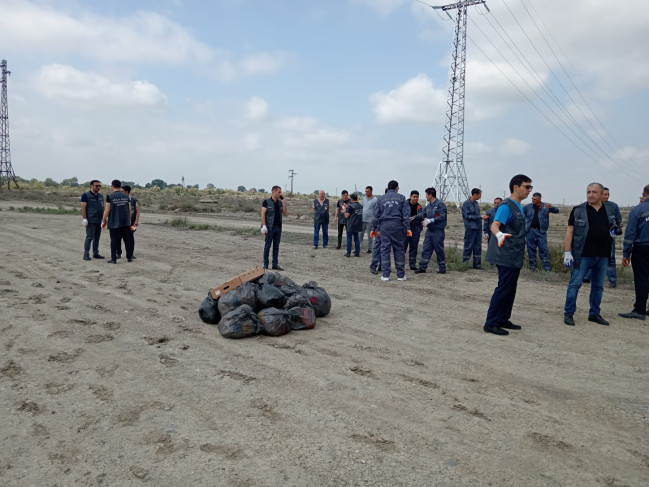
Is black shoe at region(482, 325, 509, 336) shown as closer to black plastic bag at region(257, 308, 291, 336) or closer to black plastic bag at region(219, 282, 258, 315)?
black plastic bag at region(257, 308, 291, 336)

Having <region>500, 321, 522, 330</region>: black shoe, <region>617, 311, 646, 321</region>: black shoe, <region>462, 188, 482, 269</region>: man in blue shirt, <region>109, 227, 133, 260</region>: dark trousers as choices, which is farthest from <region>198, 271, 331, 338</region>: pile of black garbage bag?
<region>462, 188, 482, 269</region>: man in blue shirt

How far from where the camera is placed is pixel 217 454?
3369 millimetres

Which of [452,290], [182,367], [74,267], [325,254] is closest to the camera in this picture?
[182,367]

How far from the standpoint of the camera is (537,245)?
12.1 meters

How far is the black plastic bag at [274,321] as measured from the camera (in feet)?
19.9

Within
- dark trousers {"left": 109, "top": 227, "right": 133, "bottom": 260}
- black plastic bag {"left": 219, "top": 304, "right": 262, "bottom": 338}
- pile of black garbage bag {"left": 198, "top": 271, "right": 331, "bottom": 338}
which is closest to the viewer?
black plastic bag {"left": 219, "top": 304, "right": 262, "bottom": 338}

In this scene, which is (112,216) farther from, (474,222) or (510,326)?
(510,326)

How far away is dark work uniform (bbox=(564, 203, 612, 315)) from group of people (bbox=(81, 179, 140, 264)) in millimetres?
9536

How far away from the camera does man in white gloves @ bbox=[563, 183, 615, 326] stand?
6996mm

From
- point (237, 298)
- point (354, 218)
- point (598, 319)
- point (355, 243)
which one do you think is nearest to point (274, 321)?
point (237, 298)

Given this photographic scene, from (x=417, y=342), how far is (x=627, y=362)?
2400 millimetres

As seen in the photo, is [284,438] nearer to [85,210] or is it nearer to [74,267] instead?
[74,267]

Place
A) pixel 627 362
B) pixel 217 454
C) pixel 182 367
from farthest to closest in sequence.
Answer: pixel 627 362
pixel 182 367
pixel 217 454

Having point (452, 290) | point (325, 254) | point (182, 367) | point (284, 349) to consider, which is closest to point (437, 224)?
point (452, 290)
